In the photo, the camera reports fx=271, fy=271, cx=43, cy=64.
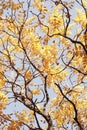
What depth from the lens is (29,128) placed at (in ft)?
34.4

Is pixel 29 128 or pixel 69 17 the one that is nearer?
pixel 69 17

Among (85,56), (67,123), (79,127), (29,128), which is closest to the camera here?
(85,56)

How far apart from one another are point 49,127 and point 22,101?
1486 mm

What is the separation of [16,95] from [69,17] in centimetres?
373

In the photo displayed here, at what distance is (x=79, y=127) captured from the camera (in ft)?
32.3

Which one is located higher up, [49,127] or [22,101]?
[22,101]

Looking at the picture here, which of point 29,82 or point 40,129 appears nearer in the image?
point 40,129

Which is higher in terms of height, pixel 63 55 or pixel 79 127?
pixel 63 55

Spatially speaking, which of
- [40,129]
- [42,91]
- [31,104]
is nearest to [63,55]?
[42,91]

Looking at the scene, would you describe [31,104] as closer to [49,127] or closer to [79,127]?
[49,127]

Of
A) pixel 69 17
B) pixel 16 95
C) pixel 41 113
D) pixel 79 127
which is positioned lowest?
pixel 79 127

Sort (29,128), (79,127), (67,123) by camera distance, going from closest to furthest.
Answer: (79,127) → (29,128) → (67,123)

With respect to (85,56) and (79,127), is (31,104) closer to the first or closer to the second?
(79,127)

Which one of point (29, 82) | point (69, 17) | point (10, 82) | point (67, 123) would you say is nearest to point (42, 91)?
point (29, 82)
